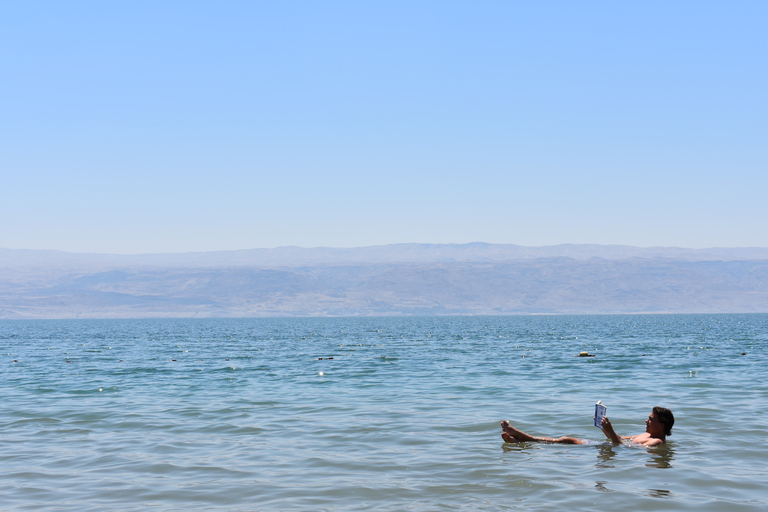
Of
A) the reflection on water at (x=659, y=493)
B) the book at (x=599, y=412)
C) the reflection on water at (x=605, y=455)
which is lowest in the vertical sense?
the reflection on water at (x=605, y=455)

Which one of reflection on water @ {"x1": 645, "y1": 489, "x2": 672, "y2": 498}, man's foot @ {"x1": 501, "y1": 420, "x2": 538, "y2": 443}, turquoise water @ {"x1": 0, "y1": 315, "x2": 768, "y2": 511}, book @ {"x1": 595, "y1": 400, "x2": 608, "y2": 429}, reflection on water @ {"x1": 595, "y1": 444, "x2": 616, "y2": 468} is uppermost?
book @ {"x1": 595, "y1": 400, "x2": 608, "y2": 429}

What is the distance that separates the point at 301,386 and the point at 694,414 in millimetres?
14386

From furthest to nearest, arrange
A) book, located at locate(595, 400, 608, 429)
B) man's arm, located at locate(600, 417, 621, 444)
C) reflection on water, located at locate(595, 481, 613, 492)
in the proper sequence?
man's arm, located at locate(600, 417, 621, 444) → book, located at locate(595, 400, 608, 429) → reflection on water, located at locate(595, 481, 613, 492)

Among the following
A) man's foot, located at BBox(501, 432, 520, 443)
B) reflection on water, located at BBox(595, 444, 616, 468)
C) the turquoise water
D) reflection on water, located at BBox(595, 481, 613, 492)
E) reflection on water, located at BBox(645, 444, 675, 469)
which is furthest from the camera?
man's foot, located at BBox(501, 432, 520, 443)

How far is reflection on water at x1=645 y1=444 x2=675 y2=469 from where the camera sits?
45.2 feet

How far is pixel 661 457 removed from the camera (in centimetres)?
→ 1446

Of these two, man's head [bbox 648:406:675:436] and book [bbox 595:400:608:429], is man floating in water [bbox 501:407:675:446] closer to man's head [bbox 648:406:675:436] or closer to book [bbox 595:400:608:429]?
man's head [bbox 648:406:675:436]

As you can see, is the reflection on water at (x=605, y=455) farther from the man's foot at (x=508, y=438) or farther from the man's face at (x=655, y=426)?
the man's foot at (x=508, y=438)

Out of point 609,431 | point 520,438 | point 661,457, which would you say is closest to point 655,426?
point 661,457

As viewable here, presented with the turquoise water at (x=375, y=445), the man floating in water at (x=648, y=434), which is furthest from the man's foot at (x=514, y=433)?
the turquoise water at (x=375, y=445)

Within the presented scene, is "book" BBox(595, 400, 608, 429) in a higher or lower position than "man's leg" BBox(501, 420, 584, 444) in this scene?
higher

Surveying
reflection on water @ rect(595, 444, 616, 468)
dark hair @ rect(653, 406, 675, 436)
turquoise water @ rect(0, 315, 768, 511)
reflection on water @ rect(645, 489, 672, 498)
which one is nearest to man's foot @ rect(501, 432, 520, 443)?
turquoise water @ rect(0, 315, 768, 511)

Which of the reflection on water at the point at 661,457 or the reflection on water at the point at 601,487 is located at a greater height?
the reflection on water at the point at 601,487

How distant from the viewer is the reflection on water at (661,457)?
45.2ft
